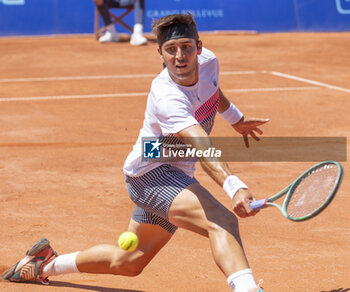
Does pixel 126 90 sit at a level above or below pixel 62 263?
below

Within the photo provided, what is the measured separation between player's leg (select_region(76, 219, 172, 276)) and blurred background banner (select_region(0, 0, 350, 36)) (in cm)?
1293

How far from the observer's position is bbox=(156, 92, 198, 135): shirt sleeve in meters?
3.88

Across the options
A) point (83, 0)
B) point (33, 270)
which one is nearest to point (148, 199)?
point (33, 270)

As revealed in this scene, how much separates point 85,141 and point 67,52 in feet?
24.3

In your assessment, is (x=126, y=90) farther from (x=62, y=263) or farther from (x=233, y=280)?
(x=233, y=280)

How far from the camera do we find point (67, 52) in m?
15.9

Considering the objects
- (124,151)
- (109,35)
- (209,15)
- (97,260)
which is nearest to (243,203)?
(97,260)

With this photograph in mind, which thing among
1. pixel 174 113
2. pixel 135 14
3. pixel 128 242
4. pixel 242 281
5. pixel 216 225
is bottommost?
pixel 135 14

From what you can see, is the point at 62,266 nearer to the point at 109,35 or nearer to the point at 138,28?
the point at 138,28

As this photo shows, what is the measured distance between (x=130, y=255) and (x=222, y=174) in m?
0.96

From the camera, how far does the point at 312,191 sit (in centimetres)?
379

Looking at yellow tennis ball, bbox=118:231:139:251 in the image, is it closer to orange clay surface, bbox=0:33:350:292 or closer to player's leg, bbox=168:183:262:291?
player's leg, bbox=168:183:262:291

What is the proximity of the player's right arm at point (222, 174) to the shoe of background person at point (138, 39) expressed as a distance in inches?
505

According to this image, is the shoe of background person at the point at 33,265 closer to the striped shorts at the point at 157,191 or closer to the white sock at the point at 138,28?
the striped shorts at the point at 157,191
